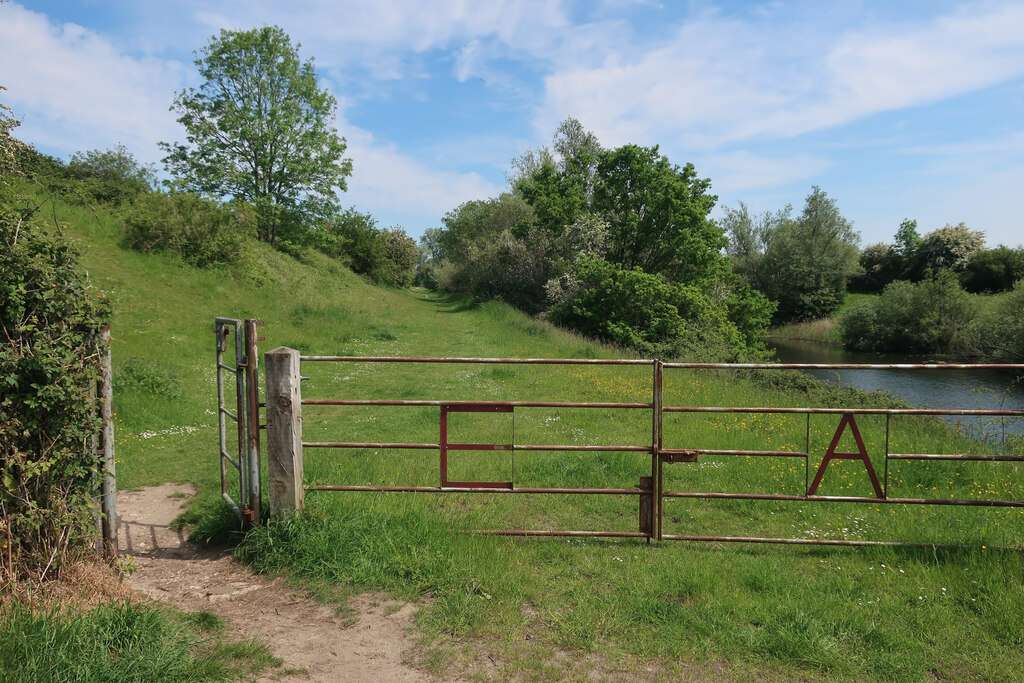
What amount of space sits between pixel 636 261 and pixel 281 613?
2532 centimetres

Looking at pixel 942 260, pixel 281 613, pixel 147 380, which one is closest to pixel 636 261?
pixel 147 380

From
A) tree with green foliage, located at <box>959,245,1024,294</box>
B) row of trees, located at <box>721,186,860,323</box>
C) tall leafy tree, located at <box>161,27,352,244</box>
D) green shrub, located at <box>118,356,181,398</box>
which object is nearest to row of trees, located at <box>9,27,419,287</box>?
tall leafy tree, located at <box>161,27,352,244</box>

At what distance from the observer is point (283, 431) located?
15.2 ft

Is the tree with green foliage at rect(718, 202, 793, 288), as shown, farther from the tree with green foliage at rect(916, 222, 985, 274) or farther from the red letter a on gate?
the red letter a on gate

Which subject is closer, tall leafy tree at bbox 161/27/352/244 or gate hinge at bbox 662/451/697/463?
gate hinge at bbox 662/451/697/463

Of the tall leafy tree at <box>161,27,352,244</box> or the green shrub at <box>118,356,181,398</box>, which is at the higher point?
the tall leafy tree at <box>161,27,352,244</box>

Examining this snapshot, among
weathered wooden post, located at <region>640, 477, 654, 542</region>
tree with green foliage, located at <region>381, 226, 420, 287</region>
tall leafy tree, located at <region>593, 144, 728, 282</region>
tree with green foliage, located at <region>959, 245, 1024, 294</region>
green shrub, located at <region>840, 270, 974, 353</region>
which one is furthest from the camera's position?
tree with green foliage, located at <region>381, 226, 420, 287</region>

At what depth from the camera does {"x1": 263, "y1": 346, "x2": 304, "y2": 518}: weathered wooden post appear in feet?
15.2

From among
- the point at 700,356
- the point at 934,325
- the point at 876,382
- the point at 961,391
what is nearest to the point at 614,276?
the point at 700,356

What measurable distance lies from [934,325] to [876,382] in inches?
485

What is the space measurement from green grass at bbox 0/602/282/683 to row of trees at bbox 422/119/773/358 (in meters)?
18.7

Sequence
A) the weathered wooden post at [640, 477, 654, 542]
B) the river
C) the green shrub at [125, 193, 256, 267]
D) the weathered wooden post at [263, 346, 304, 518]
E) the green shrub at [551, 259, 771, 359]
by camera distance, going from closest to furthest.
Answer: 1. the weathered wooden post at [263, 346, 304, 518]
2. the weathered wooden post at [640, 477, 654, 542]
3. the river
4. the green shrub at [125, 193, 256, 267]
5. the green shrub at [551, 259, 771, 359]

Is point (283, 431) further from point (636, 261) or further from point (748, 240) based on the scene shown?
point (748, 240)

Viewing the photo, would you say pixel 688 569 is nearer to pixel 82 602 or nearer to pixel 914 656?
pixel 914 656
